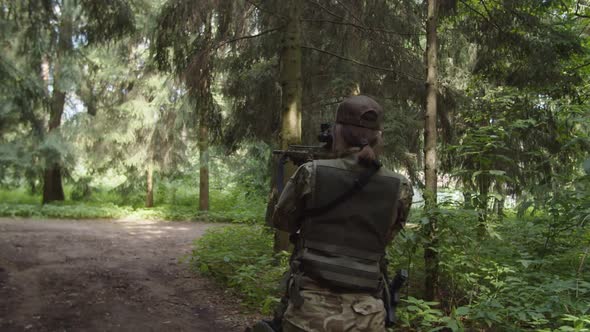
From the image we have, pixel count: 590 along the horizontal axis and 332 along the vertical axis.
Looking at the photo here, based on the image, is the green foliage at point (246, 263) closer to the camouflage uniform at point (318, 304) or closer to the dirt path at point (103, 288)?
the dirt path at point (103, 288)

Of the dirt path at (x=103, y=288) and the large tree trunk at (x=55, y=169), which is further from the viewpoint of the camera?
the large tree trunk at (x=55, y=169)

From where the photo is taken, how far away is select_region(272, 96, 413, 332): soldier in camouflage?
2434 mm

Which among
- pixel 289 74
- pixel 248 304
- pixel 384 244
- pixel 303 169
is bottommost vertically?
pixel 248 304

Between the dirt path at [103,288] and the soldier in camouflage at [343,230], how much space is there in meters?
3.38

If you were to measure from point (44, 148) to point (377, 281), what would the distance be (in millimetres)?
17331

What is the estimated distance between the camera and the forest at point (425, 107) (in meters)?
4.74

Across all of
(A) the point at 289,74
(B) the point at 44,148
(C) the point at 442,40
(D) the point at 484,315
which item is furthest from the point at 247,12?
(B) the point at 44,148

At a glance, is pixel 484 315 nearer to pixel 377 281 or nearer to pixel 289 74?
pixel 377 281

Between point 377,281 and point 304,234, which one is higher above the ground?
point 304,234

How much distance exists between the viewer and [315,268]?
8.06ft

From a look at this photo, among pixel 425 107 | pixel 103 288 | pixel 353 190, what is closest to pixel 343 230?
pixel 353 190

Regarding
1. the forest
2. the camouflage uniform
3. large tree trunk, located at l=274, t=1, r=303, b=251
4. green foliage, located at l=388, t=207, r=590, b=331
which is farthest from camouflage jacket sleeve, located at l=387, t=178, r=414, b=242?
large tree trunk, located at l=274, t=1, r=303, b=251

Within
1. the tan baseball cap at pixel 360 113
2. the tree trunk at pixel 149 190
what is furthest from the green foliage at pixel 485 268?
the tree trunk at pixel 149 190

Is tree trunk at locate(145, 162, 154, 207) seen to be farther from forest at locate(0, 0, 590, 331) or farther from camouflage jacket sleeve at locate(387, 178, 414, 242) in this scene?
camouflage jacket sleeve at locate(387, 178, 414, 242)
